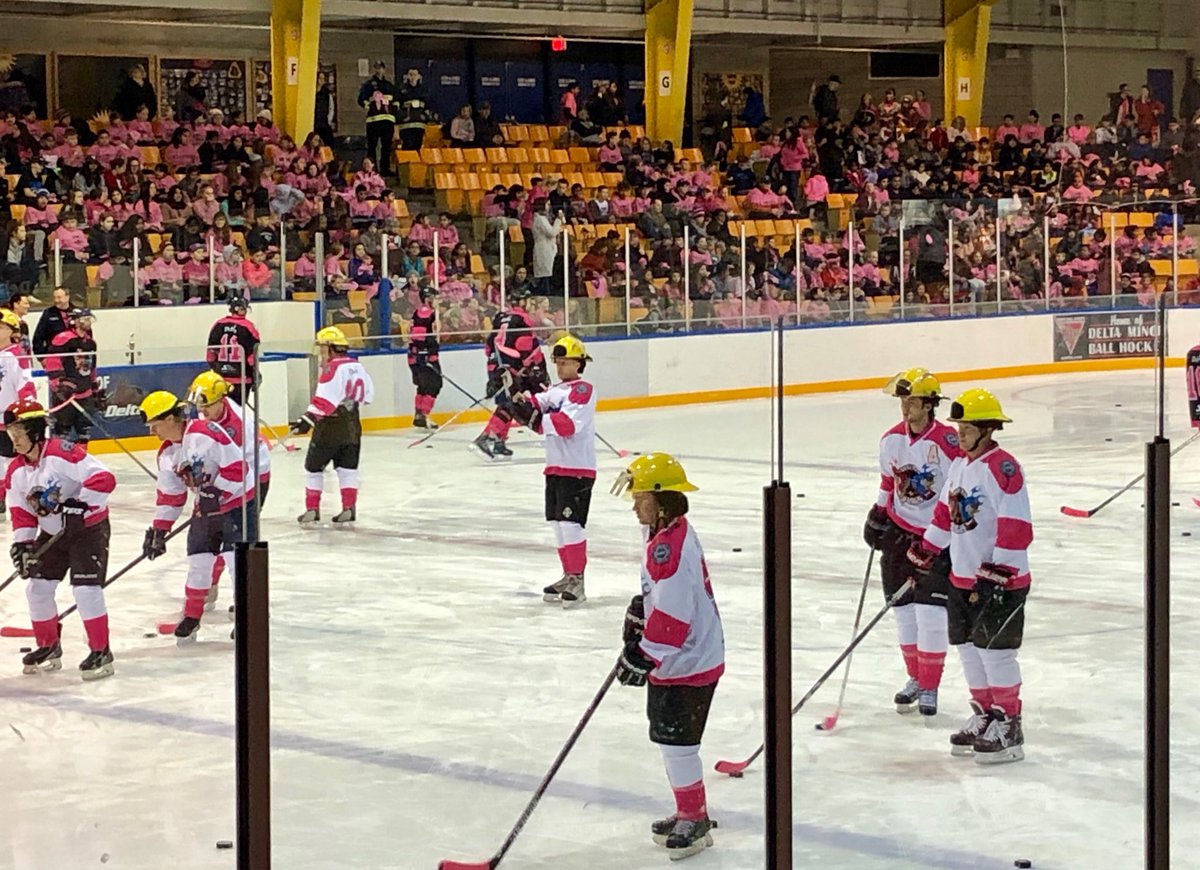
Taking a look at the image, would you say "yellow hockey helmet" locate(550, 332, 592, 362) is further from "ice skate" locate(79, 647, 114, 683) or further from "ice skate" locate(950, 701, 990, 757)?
"ice skate" locate(950, 701, 990, 757)

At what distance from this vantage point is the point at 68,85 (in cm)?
2033

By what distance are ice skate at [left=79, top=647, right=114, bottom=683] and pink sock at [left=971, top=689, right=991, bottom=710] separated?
3.06m

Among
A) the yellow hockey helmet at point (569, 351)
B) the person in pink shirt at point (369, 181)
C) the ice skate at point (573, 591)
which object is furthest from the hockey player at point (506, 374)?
the person in pink shirt at point (369, 181)

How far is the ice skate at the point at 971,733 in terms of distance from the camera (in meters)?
5.70

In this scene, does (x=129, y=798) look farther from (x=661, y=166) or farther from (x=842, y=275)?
(x=661, y=166)

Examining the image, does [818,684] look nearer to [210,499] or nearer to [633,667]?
[633,667]

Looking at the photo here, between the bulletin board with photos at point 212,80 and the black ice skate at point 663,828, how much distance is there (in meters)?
17.4

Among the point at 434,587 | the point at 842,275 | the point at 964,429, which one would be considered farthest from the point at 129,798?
the point at 842,275

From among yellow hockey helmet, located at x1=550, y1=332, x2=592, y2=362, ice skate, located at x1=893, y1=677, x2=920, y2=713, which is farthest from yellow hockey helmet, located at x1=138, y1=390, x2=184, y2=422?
ice skate, located at x1=893, y1=677, x2=920, y2=713

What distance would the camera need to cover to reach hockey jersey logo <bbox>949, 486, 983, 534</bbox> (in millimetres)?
5629

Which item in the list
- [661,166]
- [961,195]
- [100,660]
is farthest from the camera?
[961,195]

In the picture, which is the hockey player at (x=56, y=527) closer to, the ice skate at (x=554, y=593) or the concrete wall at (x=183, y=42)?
the ice skate at (x=554, y=593)

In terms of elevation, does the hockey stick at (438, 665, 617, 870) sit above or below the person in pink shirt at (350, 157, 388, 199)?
below

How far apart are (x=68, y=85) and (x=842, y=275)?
8.67m
